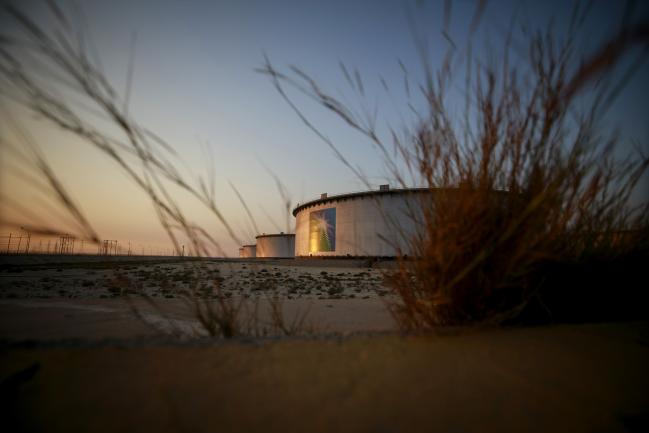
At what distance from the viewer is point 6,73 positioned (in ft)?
2.86

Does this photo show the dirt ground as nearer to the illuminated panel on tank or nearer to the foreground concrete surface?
the foreground concrete surface

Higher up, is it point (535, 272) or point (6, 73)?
point (6, 73)

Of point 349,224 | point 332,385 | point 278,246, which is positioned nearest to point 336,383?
point 332,385

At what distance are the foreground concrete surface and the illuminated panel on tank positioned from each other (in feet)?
69.0

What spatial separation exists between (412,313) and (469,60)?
40.2 inches

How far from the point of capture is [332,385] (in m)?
0.75

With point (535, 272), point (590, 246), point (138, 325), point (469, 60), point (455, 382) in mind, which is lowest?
point (138, 325)

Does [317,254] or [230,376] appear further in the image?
Answer: [317,254]

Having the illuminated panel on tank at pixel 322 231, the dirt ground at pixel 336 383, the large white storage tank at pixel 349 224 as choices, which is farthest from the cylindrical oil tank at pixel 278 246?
the dirt ground at pixel 336 383

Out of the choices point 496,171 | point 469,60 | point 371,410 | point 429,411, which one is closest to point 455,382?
point 429,411

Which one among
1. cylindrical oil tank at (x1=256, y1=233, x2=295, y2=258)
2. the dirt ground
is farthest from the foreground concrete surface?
cylindrical oil tank at (x1=256, y1=233, x2=295, y2=258)

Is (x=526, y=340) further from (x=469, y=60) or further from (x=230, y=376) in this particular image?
(x=469, y=60)

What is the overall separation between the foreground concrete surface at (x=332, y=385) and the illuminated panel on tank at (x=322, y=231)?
21038 mm

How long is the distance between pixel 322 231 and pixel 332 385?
22.1 meters
